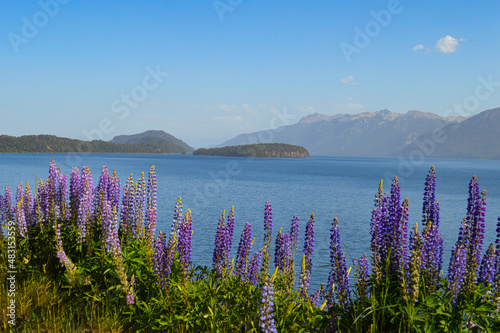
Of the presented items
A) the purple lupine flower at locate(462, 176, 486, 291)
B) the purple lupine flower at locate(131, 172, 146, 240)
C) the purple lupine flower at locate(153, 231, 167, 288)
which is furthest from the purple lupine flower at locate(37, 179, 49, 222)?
the purple lupine flower at locate(462, 176, 486, 291)

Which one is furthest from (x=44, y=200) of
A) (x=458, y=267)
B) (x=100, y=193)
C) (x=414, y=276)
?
(x=458, y=267)

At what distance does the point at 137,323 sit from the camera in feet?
22.0

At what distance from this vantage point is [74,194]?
9820 mm

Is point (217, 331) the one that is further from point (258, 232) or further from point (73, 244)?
point (258, 232)

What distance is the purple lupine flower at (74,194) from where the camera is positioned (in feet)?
31.6

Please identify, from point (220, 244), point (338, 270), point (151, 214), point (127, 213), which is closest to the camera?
point (338, 270)

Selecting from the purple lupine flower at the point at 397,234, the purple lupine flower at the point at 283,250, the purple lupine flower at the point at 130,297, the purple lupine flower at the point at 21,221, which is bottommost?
the purple lupine flower at the point at 130,297

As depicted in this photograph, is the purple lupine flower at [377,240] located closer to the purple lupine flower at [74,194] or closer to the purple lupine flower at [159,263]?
the purple lupine flower at [159,263]

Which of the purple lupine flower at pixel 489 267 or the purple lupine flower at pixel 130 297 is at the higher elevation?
the purple lupine flower at pixel 489 267

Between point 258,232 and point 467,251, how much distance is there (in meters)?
34.3

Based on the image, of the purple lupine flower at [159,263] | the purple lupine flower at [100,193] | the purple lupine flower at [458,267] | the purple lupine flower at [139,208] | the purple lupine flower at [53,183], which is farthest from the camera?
the purple lupine flower at [53,183]

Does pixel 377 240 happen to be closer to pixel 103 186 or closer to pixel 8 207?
pixel 103 186

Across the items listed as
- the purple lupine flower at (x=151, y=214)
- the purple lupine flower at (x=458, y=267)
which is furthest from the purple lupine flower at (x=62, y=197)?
the purple lupine flower at (x=458, y=267)

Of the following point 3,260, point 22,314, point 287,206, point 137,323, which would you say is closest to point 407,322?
point 137,323
